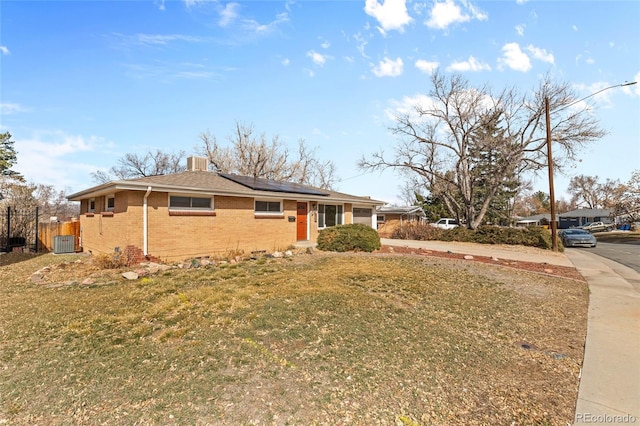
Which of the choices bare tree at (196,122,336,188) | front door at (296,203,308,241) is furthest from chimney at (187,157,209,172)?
bare tree at (196,122,336,188)

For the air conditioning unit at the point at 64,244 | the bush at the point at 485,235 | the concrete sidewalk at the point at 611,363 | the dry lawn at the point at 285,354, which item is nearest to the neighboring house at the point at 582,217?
the bush at the point at 485,235

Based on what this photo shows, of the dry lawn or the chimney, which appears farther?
the chimney

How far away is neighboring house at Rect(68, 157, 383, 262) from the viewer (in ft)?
32.9

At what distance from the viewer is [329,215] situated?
17.7 meters

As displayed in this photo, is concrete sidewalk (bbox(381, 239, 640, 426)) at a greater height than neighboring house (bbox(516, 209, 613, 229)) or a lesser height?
lesser

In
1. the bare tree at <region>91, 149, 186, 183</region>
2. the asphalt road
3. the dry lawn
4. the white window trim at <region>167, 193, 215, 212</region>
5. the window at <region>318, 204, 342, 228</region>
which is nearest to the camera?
the dry lawn

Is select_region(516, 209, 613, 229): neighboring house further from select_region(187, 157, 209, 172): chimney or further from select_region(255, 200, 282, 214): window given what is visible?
select_region(187, 157, 209, 172): chimney

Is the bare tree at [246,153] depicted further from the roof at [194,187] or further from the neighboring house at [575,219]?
the neighboring house at [575,219]

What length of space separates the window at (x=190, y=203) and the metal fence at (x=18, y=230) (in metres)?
7.45

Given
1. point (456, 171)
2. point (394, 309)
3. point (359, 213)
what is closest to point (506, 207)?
point (456, 171)

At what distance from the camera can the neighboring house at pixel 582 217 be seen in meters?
50.0

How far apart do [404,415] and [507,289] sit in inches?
242

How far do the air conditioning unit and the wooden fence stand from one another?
0.71m

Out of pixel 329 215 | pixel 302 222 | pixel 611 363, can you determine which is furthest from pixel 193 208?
pixel 611 363
